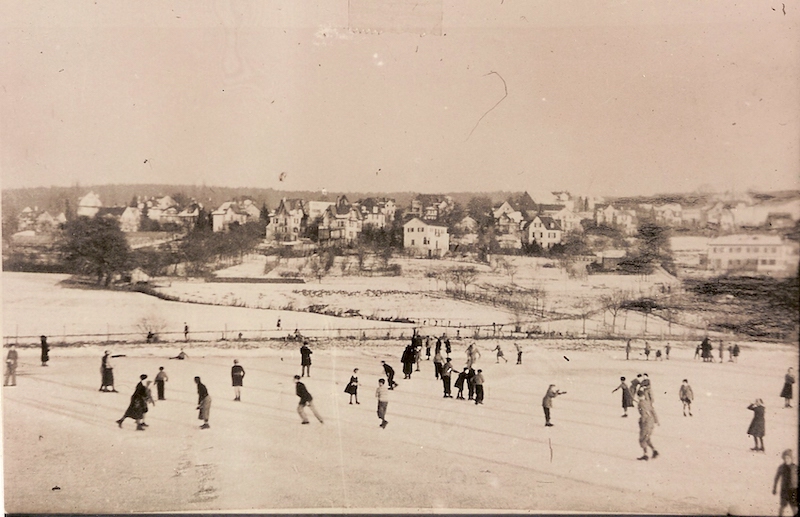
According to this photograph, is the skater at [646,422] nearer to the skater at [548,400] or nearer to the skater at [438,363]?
the skater at [548,400]

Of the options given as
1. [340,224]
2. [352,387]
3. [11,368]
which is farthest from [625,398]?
[11,368]

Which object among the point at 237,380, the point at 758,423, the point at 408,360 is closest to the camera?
the point at 758,423

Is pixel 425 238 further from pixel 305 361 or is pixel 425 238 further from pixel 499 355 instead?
pixel 305 361

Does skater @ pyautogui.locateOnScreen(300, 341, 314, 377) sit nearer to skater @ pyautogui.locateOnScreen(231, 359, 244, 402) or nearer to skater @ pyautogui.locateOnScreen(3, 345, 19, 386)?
skater @ pyautogui.locateOnScreen(231, 359, 244, 402)

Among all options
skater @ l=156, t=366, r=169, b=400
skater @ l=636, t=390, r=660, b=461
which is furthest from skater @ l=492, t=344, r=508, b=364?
skater @ l=156, t=366, r=169, b=400

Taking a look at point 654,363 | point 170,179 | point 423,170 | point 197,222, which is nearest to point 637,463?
point 654,363

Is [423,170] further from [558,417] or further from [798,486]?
[798,486]
